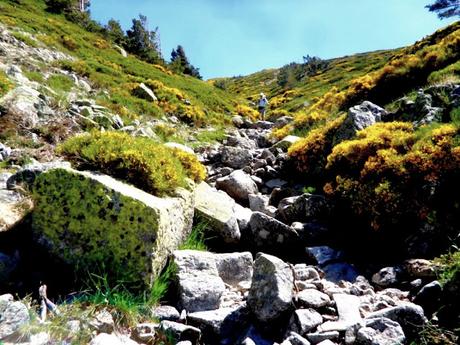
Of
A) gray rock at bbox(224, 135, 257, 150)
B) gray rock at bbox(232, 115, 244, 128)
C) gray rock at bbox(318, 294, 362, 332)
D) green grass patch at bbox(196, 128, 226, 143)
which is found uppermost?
gray rock at bbox(232, 115, 244, 128)

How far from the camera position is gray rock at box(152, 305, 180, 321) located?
4649 mm

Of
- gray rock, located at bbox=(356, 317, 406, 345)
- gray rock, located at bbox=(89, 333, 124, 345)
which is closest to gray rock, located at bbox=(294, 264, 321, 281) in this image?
gray rock, located at bbox=(356, 317, 406, 345)

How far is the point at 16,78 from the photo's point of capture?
1386 centimetres

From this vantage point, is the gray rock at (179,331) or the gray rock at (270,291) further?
the gray rock at (270,291)

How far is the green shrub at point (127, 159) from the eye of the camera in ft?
19.9

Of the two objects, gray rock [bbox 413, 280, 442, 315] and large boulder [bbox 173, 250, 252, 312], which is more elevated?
large boulder [bbox 173, 250, 252, 312]

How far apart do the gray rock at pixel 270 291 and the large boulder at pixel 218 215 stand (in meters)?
2.56

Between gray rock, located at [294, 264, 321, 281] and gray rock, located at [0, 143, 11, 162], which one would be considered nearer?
gray rock, located at [294, 264, 321, 281]

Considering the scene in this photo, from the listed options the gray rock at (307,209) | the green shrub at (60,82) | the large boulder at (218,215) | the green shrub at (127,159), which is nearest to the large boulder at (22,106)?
the green shrub at (127,159)

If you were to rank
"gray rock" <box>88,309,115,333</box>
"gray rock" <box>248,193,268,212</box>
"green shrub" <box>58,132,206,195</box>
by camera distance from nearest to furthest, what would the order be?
"gray rock" <box>88,309,115,333</box>, "green shrub" <box>58,132,206,195</box>, "gray rock" <box>248,193,268,212</box>

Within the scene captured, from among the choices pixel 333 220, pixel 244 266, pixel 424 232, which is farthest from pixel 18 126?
pixel 424 232

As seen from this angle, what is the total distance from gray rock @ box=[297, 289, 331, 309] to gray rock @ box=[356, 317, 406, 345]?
73 centimetres

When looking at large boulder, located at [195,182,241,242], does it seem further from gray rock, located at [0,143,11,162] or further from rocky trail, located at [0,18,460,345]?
gray rock, located at [0,143,11,162]

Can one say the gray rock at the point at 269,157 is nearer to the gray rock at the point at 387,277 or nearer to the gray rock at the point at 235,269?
the gray rock at the point at 387,277
